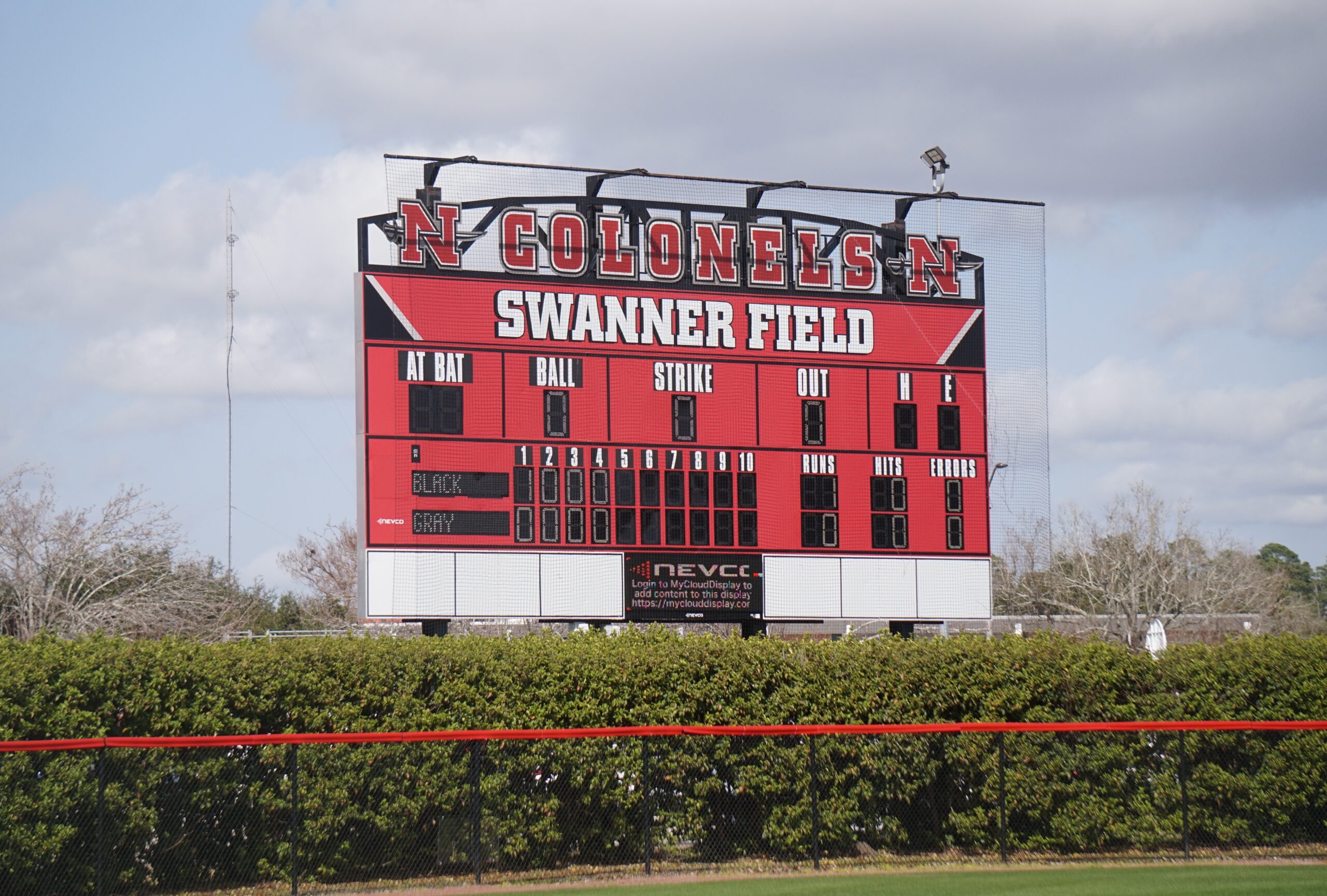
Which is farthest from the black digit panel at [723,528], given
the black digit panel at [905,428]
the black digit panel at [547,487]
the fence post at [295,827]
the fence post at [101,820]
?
the fence post at [101,820]

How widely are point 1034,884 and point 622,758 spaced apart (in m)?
3.54

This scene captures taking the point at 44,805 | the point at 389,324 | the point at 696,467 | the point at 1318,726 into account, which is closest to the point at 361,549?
the point at 389,324

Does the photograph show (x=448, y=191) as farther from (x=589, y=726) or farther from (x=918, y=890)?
(x=918, y=890)

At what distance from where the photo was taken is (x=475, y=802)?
414 inches

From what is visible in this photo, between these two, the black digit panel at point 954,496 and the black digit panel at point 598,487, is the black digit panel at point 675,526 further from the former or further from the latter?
the black digit panel at point 954,496

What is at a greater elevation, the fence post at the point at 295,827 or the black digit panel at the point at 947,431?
the black digit panel at the point at 947,431

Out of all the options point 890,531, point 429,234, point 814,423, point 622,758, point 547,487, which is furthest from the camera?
point 890,531

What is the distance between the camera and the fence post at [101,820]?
9672mm

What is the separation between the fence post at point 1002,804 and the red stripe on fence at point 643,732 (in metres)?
0.14

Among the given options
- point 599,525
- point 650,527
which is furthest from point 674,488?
point 599,525

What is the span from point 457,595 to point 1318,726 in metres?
8.82

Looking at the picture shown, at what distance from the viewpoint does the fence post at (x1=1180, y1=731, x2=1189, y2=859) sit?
36.7ft

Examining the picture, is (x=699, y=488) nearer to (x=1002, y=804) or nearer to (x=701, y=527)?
(x=701, y=527)

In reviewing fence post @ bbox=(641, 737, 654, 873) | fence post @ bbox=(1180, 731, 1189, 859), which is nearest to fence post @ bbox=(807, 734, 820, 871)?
fence post @ bbox=(641, 737, 654, 873)
